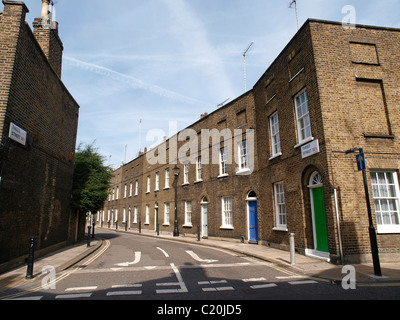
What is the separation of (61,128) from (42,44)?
13.7 ft

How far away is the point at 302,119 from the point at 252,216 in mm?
6769

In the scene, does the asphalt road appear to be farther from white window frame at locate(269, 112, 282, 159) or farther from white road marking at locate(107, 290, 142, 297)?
white window frame at locate(269, 112, 282, 159)

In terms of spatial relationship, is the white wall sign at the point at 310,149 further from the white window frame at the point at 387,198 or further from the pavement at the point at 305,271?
the pavement at the point at 305,271

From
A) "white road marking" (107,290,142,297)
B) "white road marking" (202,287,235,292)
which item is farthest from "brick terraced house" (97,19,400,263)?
"white road marking" (107,290,142,297)

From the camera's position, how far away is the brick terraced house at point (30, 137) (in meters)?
8.27

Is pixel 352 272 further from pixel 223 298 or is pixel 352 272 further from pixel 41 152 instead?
pixel 41 152

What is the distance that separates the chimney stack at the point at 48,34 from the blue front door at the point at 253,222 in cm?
1271

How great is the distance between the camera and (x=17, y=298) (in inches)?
224

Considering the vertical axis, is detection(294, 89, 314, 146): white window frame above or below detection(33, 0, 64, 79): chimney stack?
below

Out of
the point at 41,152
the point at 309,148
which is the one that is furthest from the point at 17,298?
the point at 309,148

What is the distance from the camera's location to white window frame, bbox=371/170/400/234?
9.36 meters

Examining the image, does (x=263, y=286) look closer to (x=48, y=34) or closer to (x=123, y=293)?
(x=123, y=293)

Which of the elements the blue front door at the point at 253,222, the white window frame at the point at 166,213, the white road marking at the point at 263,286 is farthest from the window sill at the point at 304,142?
the white window frame at the point at 166,213

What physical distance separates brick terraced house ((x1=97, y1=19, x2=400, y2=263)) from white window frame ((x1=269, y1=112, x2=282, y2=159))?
0.17 ft
